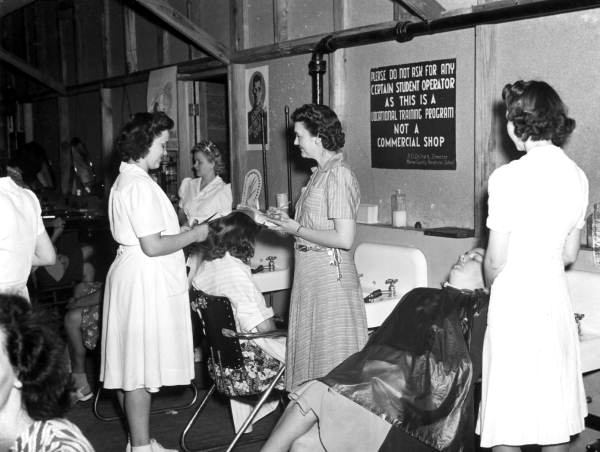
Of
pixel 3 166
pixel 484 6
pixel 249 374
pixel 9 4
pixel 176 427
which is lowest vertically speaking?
pixel 176 427

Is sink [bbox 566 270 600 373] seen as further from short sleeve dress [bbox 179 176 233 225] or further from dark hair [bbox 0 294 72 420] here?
short sleeve dress [bbox 179 176 233 225]

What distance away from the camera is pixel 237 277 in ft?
12.7

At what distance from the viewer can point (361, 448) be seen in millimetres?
3031

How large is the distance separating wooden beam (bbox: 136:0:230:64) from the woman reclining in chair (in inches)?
97.8

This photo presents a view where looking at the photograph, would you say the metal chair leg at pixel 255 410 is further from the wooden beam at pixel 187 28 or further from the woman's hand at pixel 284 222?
the wooden beam at pixel 187 28

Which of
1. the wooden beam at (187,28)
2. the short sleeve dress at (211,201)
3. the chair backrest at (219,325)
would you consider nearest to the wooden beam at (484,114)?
the chair backrest at (219,325)

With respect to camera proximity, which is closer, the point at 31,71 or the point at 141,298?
the point at 141,298

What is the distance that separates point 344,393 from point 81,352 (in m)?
2.31

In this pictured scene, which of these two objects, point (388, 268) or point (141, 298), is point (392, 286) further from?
point (141, 298)

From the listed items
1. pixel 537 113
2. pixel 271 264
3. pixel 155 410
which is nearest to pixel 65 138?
pixel 271 264

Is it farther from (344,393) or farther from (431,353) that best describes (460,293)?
(344,393)

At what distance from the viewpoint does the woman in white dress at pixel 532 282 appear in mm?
2662

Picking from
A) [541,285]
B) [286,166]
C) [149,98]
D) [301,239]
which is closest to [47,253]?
[301,239]

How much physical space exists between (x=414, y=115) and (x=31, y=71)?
5663mm
